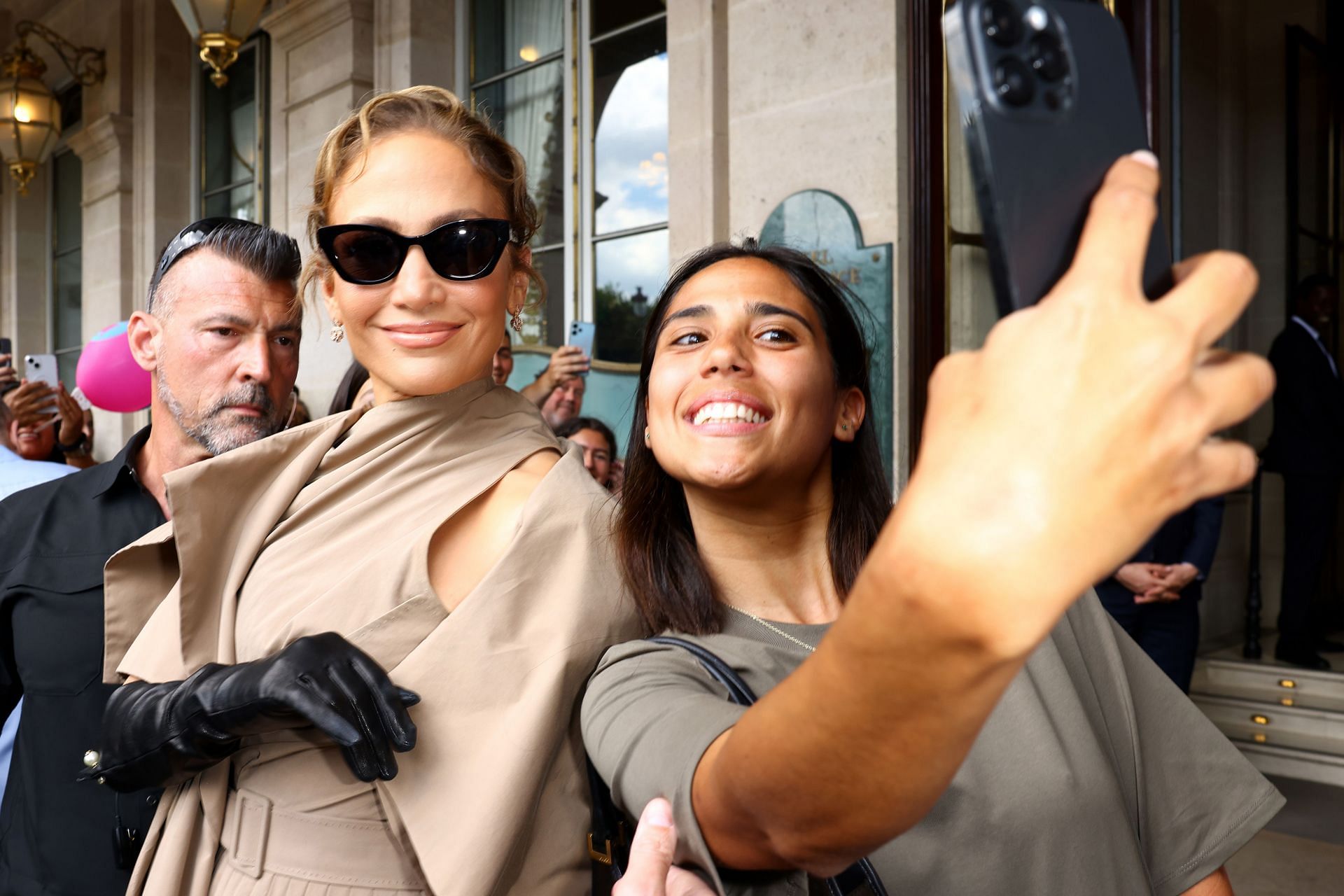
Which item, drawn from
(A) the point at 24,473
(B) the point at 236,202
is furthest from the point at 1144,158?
(B) the point at 236,202

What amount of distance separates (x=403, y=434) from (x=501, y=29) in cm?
502

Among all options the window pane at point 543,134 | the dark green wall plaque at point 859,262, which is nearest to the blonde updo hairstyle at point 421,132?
the dark green wall plaque at point 859,262

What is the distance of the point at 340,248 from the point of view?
4.83ft

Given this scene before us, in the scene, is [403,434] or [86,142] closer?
[403,434]

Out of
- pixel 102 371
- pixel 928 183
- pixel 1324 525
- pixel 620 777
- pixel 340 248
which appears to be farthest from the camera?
pixel 1324 525

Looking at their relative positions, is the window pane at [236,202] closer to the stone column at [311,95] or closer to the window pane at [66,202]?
the stone column at [311,95]

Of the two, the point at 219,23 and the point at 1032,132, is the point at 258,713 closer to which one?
the point at 1032,132

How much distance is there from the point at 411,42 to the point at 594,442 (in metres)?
3.08

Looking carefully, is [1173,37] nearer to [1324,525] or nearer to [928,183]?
[928,183]

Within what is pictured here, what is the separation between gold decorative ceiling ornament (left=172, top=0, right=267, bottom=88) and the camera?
4.07 m

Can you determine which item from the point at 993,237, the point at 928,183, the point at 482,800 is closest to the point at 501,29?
the point at 928,183

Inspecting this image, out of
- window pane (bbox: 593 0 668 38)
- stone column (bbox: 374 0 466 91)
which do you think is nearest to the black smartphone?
window pane (bbox: 593 0 668 38)

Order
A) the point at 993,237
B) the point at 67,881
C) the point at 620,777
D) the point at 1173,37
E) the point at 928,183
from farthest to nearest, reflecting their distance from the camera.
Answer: the point at 1173,37 < the point at 928,183 < the point at 67,881 < the point at 620,777 < the point at 993,237

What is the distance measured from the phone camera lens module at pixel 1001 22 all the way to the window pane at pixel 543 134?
16.6 feet
